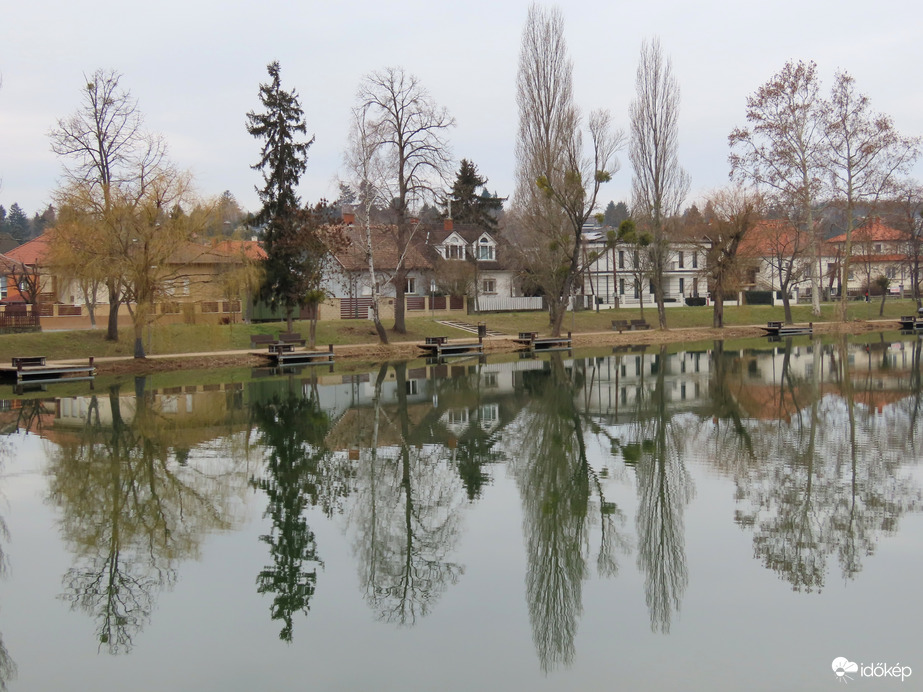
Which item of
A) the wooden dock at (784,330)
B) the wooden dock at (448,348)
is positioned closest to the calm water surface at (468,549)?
the wooden dock at (448,348)

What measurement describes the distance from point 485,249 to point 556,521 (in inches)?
2247

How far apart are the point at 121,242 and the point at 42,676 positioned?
92.2ft

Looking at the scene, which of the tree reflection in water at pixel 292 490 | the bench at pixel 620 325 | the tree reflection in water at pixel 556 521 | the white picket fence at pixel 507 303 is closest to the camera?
the tree reflection in water at pixel 556 521

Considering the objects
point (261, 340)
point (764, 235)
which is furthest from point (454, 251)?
point (261, 340)

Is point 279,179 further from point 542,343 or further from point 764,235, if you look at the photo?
point 764,235

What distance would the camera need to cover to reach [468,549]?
10.9 metres

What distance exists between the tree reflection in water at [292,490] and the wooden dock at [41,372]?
463 inches

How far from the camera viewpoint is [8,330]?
41969mm

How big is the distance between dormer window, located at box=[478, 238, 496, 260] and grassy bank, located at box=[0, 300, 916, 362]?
35.2ft

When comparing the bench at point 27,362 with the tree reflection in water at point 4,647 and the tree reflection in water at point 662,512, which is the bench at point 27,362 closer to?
the tree reflection in water at point 4,647

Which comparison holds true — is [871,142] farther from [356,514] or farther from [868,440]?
[356,514]

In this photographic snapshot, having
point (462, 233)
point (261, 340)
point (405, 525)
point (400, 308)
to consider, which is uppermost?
point (462, 233)

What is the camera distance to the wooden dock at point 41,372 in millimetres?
31281

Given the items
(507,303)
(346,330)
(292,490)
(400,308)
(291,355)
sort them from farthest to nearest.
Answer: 1. (507,303)
2. (400,308)
3. (346,330)
4. (291,355)
5. (292,490)
